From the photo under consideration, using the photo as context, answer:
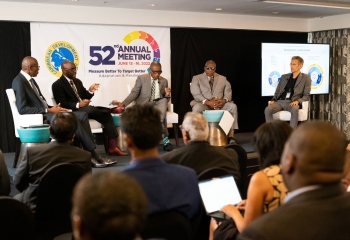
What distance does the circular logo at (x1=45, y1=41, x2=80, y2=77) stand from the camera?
7.05 meters

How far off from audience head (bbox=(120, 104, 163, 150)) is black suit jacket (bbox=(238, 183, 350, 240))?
2.75 ft

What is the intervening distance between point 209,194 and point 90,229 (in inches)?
61.1

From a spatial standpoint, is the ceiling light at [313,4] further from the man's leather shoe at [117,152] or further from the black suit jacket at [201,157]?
the black suit jacket at [201,157]

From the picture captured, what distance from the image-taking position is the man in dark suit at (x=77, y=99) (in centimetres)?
582

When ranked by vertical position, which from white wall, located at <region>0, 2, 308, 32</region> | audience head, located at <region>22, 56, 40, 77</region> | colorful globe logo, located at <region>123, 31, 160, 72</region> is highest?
white wall, located at <region>0, 2, 308, 32</region>

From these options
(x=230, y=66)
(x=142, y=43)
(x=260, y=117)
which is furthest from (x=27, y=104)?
(x=260, y=117)

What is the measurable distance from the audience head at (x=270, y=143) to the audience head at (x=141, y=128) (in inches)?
18.6

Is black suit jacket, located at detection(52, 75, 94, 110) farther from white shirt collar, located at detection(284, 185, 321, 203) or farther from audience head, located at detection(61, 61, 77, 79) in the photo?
white shirt collar, located at detection(284, 185, 321, 203)

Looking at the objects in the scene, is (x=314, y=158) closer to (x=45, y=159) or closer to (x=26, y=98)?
(x=45, y=159)

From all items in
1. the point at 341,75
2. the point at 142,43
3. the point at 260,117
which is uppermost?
the point at 142,43

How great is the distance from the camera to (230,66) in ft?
28.8

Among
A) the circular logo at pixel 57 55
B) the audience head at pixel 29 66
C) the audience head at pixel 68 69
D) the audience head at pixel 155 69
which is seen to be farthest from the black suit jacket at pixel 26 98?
the audience head at pixel 155 69

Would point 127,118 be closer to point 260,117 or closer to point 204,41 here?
point 204,41

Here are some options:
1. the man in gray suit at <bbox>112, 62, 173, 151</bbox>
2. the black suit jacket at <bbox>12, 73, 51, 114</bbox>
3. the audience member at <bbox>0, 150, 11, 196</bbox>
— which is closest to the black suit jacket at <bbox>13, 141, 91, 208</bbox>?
the audience member at <bbox>0, 150, 11, 196</bbox>
